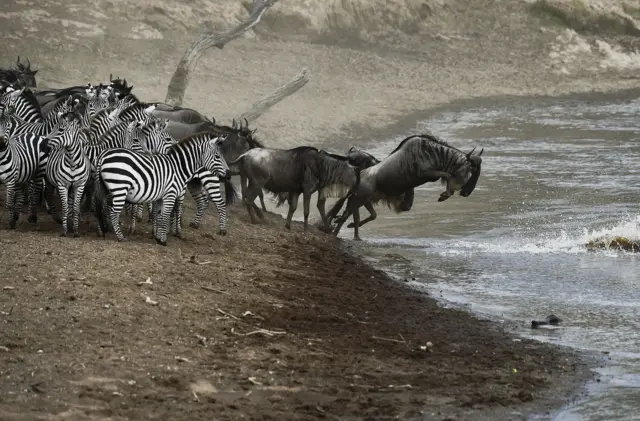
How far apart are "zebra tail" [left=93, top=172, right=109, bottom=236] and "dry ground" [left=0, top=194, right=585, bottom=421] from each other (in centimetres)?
18

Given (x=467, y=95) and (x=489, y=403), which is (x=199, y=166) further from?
(x=467, y=95)

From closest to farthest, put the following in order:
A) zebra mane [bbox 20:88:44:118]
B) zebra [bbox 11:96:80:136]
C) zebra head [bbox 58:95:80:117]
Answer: zebra [bbox 11:96:80:136]
zebra head [bbox 58:95:80:117]
zebra mane [bbox 20:88:44:118]

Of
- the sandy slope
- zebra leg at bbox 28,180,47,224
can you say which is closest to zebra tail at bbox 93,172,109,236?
the sandy slope

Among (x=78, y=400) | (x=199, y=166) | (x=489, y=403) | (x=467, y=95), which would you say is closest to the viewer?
(x=78, y=400)

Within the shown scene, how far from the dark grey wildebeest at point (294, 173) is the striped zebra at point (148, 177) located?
285cm

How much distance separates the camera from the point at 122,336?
10188 mm

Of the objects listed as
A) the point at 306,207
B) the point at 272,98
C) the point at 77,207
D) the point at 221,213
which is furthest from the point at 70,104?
the point at 272,98

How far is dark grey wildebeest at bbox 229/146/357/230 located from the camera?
18.8 metres

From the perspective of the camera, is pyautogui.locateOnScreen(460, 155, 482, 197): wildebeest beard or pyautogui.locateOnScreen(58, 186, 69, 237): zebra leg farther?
pyautogui.locateOnScreen(460, 155, 482, 197): wildebeest beard

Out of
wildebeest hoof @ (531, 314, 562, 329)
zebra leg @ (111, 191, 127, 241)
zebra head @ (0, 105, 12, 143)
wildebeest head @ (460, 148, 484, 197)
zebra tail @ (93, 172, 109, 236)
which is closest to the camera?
wildebeest hoof @ (531, 314, 562, 329)

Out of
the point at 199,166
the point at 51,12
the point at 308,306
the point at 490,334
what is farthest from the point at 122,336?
the point at 51,12

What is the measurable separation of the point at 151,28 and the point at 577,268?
18.9m

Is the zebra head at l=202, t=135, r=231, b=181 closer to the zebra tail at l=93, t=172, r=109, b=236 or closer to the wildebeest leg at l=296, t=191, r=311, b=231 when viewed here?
the zebra tail at l=93, t=172, r=109, b=236

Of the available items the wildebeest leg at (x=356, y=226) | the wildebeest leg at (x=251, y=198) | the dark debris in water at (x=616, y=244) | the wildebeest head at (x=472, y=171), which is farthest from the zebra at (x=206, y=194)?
the dark debris in water at (x=616, y=244)
